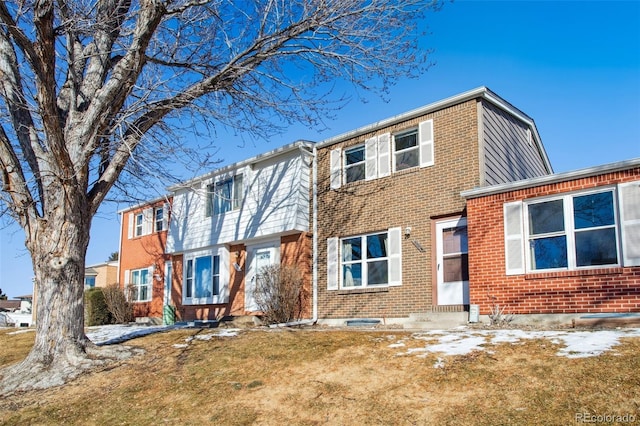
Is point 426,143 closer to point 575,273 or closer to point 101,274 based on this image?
point 575,273

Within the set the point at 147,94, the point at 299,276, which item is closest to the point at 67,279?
the point at 147,94

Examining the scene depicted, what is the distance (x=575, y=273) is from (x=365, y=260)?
5.84 metres

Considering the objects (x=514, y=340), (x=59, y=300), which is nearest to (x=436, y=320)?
(x=514, y=340)

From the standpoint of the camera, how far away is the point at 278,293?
49.8 feet

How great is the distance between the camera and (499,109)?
14.7 m

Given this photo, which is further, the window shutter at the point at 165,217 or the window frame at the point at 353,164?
the window shutter at the point at 165,217

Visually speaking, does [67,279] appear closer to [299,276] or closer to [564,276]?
[299,276]

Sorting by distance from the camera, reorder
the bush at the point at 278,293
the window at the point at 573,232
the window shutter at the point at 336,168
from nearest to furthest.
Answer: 1. the window at the point at 573,232
2. the bush at the point at 278,293
3. the window shutter at the point at 336,168

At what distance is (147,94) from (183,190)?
1122 centimetres

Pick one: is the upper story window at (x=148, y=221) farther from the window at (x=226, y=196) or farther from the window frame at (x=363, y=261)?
the window frame at (x=363, y=261)

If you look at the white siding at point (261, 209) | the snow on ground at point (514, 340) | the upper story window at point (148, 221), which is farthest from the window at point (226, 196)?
the snow on ground at point (514, 340)

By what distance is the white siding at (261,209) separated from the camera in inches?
666

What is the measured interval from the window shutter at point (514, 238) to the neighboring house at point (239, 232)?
650 centimetres

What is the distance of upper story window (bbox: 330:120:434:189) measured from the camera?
1431 centimetres
